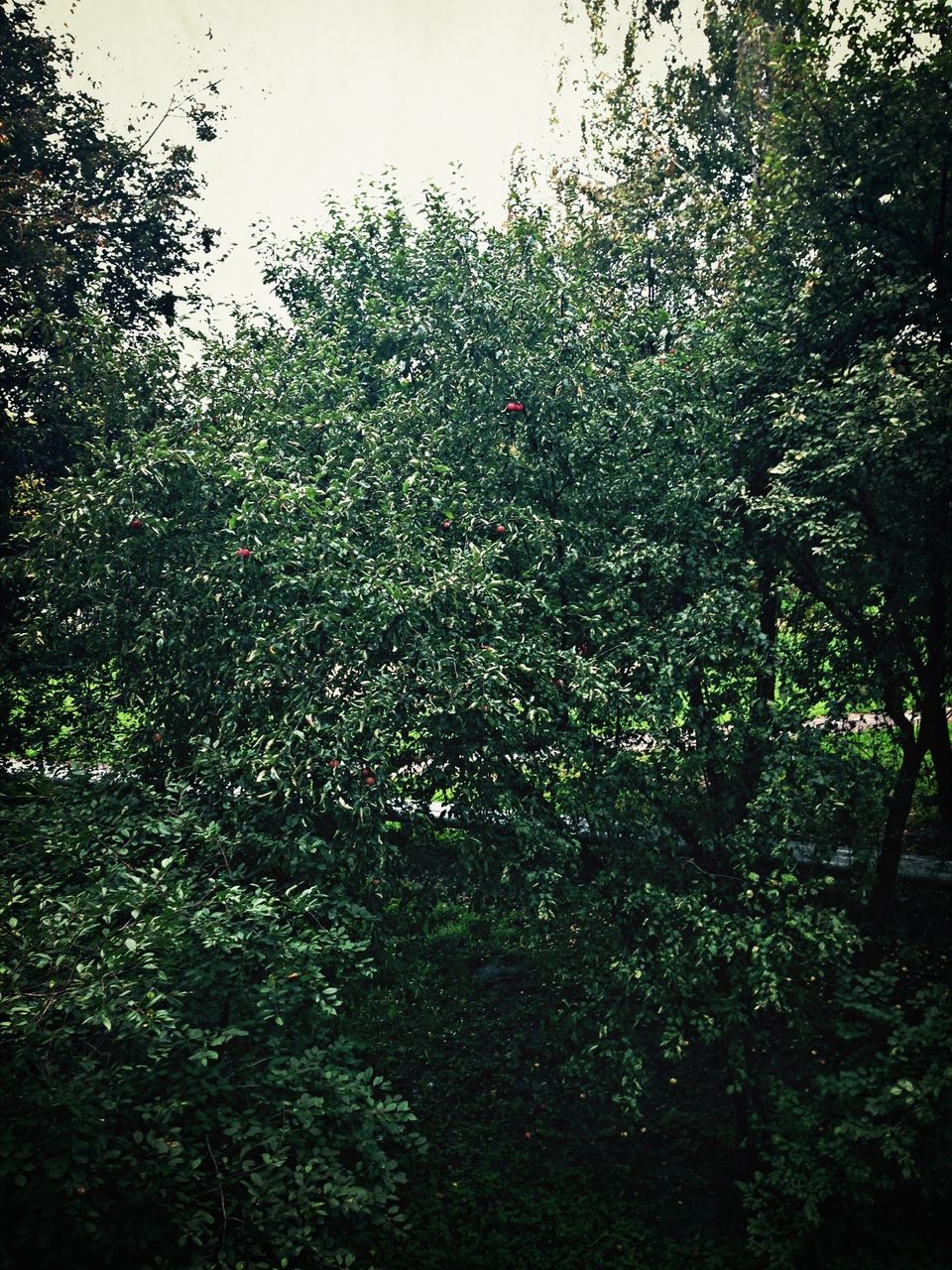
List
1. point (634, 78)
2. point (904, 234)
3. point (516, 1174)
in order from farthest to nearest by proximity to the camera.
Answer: point (634, 78), point (516, 1174), point (904, 234)

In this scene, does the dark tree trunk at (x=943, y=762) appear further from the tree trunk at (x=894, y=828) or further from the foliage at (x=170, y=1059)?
the foliage at (x=170, y=1059)

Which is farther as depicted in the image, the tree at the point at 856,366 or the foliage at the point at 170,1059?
the tree at the point at 856,366

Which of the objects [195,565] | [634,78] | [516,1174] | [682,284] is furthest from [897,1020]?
[634,78]

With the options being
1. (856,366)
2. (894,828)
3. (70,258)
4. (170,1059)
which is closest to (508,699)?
(170,1059)

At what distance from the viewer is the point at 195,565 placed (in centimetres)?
629

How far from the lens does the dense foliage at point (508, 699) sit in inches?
201

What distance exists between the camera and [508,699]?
20.1ft

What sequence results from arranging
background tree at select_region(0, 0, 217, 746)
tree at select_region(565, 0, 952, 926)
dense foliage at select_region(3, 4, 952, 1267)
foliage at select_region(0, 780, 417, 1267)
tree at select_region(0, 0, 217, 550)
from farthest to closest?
1. tree at select_region(0, 0, 217, 550)
2. background tree at select_region(0, 0, 217, 746)
3. tree at select_region(565, 0, 952, 926)
4. dense foliage at select_region(3, 4, 952, 1267)
5. foliage at select_region(0, 780, 417, 1267)

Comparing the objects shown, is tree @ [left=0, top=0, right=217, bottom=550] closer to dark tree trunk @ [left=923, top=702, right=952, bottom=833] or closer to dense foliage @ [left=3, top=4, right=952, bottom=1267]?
dense foliage @ [left=3, top=4, right=952, bottom=1267]

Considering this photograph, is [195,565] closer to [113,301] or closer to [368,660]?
[368,660]

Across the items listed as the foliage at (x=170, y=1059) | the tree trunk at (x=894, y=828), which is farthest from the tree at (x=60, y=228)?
the tree trunk at (x=894, y=828)

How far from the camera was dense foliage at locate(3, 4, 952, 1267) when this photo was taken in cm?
511

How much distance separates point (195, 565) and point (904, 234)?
5999mm

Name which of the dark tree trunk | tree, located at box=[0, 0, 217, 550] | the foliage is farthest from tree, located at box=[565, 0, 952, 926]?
tree, located at box=[0, 0, 217, 550]
